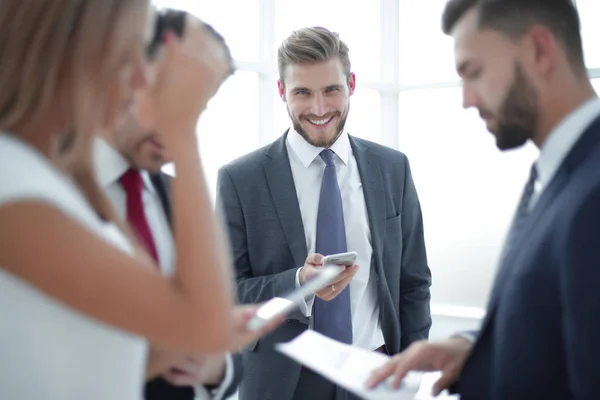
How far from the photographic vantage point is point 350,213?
237 cm

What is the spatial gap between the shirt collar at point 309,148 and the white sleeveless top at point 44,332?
1626 mm

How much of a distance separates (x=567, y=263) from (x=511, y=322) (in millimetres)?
168

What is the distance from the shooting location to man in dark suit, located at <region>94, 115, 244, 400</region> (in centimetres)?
119

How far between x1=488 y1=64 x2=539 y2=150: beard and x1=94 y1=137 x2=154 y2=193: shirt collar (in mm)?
841

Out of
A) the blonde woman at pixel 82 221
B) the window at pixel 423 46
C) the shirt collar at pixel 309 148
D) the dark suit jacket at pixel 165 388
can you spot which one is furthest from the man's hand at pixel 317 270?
the window at pixel 423 46

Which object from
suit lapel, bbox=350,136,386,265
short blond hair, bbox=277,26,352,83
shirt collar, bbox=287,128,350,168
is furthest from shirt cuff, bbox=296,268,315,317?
short blond hair, bbox=277,26,352,83

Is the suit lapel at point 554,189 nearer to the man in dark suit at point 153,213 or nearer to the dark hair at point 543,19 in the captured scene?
the dark hair at point 543,19

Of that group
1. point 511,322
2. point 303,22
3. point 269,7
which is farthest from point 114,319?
point 303,22

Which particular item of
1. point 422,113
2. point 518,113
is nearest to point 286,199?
point 518,113

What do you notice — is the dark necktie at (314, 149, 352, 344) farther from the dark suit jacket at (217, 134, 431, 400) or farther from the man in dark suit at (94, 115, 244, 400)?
the man in dark suit at (94, 115, 244, 400)

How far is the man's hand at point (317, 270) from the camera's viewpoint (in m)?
1.99

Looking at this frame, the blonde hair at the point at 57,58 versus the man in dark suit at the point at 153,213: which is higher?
the blonde hair at the point at 57,58

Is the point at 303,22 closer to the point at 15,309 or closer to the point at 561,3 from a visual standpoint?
the point at 561,3

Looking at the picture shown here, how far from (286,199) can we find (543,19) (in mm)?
1274
